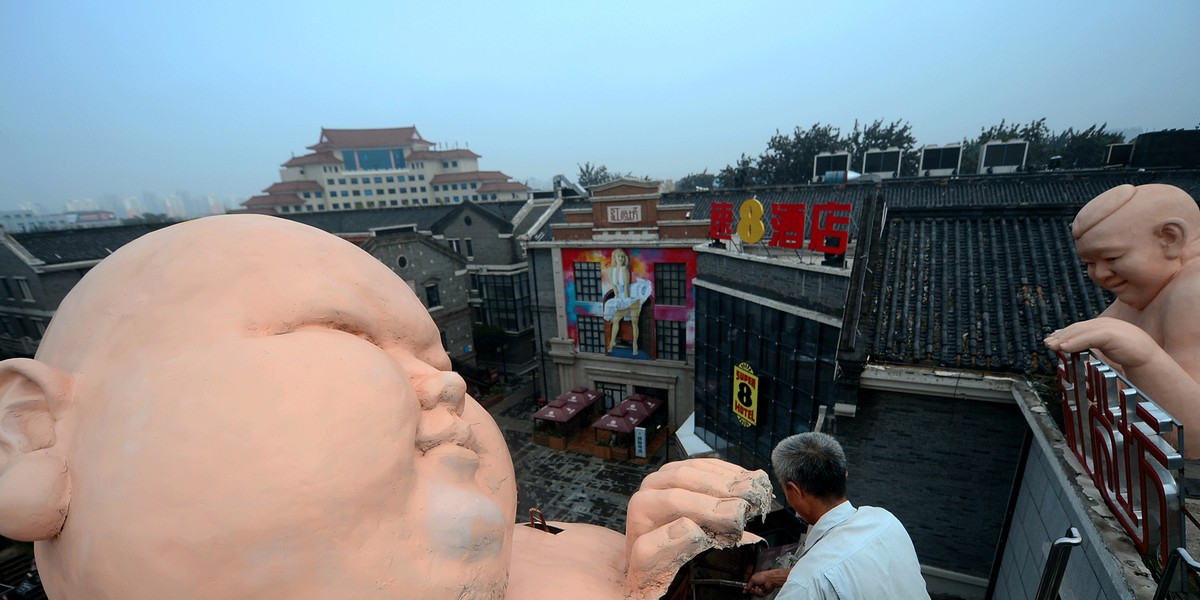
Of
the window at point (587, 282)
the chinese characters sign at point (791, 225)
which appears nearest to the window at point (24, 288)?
the window at point (587, 282)

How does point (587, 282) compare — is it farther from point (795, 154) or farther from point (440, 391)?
point (795, 154)

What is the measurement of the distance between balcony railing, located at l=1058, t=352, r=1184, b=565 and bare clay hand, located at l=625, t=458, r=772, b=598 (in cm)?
239

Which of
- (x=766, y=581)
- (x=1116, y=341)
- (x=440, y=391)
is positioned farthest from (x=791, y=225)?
(x=440, y=391)

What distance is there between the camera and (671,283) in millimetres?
16125

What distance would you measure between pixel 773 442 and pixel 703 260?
15.2 feet

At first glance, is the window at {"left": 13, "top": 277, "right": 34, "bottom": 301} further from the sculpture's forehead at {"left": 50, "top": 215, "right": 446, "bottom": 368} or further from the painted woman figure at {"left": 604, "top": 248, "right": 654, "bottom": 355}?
the sculpture's forehead at {"left": 50, "top": 215, "right": 446, "bottom": 368}

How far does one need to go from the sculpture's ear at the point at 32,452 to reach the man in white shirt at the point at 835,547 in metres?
2.60

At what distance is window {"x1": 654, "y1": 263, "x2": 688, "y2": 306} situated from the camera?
1595 centimetres

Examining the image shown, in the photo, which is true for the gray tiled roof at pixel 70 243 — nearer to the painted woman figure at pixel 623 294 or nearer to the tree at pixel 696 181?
the painted woman figure at pixel 623 294

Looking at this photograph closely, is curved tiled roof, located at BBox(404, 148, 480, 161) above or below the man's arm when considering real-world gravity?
above

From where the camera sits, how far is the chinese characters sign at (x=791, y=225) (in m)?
8.57

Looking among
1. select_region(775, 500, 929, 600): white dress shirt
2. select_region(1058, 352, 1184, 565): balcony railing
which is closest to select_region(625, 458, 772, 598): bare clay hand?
select_region(775, 500, 929, 600): white dress shirt

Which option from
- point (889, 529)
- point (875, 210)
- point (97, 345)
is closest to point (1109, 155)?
point (875, 210)

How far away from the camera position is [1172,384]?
3.13 m
